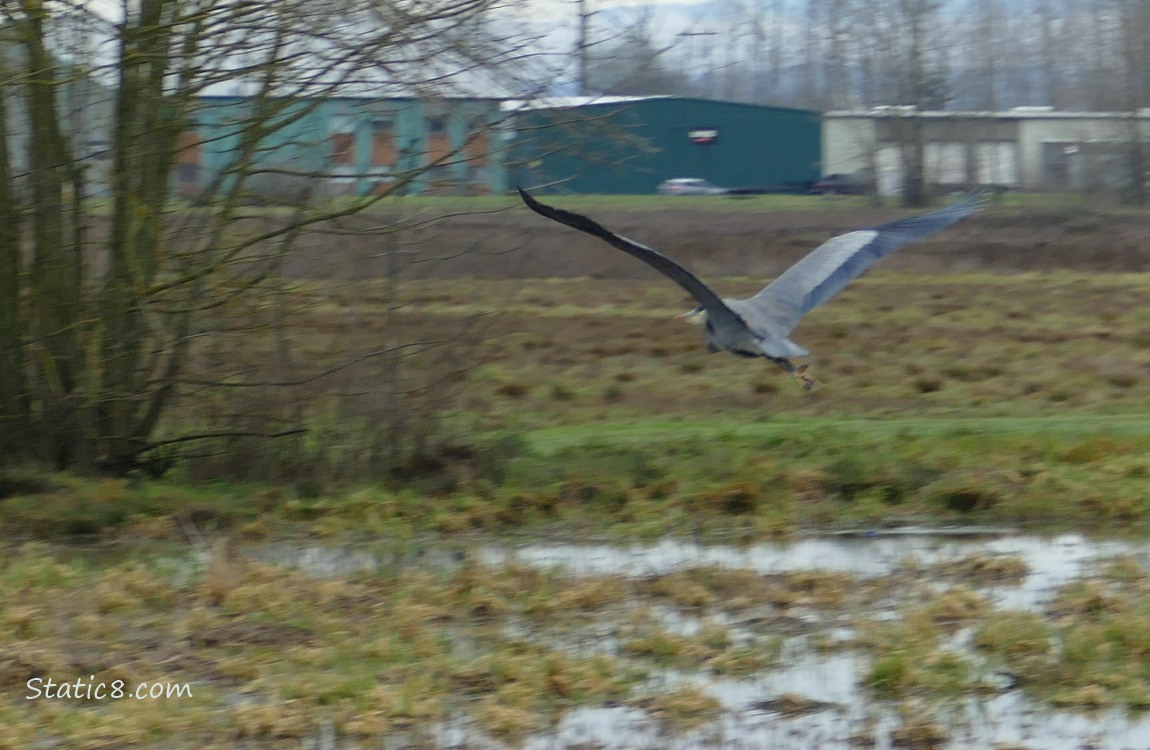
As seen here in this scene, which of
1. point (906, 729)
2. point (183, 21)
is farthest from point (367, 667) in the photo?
point (183, 21)

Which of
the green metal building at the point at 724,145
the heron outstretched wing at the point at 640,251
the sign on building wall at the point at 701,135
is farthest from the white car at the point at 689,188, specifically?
the heron outstretched wing at the point at 640,251

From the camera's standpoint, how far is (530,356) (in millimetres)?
17969

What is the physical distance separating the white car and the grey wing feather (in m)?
26.5

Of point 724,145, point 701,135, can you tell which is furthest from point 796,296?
point 724,145

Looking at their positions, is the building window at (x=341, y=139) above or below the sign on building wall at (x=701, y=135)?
above

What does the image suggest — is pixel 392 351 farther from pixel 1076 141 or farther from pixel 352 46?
pixel 1076 141

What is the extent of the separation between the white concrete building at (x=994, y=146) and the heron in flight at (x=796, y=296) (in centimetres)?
2441

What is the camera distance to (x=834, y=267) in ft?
35.0

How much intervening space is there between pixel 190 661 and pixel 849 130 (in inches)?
1343

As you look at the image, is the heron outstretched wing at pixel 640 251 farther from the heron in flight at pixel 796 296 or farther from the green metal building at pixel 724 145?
the green metal building at pixel 724 145

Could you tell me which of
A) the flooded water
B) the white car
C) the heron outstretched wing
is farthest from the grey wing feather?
the white car

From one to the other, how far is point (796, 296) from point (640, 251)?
2.12 meters

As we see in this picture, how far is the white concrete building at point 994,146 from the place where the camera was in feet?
116

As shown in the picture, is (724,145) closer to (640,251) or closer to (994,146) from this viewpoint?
(994,146)
